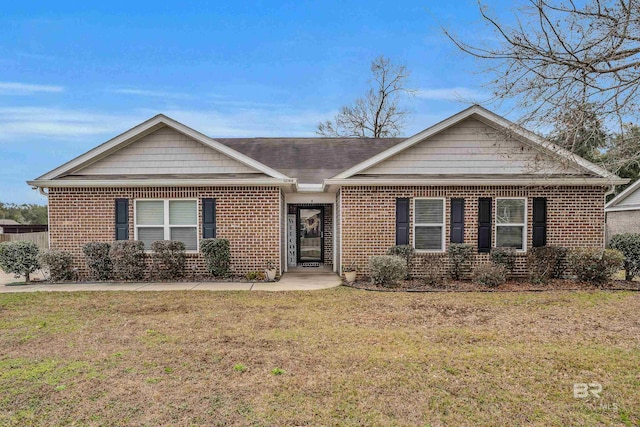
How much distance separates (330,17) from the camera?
13008 mm

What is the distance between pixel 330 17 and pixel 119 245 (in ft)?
32.5

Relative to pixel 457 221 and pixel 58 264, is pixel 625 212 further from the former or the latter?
pixel 58 264

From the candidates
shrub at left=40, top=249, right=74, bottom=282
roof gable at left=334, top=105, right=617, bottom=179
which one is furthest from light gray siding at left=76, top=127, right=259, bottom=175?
roof gable at left=334, top=105, right=617, bottom=179

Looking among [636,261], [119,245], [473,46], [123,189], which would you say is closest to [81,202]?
[123,189]

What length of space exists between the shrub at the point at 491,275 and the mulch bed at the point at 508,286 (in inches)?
4.9

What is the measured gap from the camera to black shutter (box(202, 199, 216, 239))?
10.7 m

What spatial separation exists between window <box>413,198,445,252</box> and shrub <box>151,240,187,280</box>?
257 inches

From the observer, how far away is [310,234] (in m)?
13.8

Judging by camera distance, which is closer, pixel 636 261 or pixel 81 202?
pixel 636 261

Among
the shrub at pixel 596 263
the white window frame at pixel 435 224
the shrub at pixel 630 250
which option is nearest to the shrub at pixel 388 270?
the white window frame at pixel 435 224

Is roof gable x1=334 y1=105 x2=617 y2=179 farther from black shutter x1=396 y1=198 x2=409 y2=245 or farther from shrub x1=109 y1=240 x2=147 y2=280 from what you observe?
shrub x1=109 y1=240 x2=147 y2=280

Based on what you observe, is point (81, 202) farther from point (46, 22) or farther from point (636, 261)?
point (636, 261)

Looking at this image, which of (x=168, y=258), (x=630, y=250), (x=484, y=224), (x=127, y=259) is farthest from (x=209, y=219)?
(x=630, y=250)

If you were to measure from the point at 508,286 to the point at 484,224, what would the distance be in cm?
187
